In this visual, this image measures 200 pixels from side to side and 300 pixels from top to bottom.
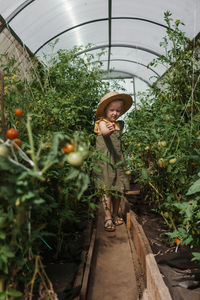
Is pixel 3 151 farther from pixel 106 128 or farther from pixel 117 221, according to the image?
pixel 117 221

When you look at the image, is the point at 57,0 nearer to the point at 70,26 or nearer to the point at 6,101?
the point at 70,26

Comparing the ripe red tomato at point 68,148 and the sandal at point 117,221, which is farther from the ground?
the sandal at point 117,221

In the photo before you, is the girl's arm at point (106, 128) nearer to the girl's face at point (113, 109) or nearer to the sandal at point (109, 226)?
the girl's face at point (113, 109)

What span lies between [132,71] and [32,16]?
4.12 meters

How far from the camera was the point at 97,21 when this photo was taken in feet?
13.3

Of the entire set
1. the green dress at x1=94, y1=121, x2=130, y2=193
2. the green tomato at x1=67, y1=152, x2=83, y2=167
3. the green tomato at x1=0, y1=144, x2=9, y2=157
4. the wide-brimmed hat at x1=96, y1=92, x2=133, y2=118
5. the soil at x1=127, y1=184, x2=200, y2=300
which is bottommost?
the soil at x1=127, y1=184, x2=200, y2=300

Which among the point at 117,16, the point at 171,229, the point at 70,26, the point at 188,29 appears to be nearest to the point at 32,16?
the point at 70,26

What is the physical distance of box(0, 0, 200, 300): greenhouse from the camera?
0.73m

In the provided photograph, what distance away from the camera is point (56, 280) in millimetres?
1207

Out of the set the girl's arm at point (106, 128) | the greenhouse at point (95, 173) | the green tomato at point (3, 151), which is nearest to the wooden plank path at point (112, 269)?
the greenhouse at point (95, 173)

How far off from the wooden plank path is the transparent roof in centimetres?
214

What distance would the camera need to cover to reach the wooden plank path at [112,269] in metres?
1.41

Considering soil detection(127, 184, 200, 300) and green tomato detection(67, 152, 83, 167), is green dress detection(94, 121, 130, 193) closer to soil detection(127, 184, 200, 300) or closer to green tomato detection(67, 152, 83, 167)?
soil detection(127, 184, 200, 300)

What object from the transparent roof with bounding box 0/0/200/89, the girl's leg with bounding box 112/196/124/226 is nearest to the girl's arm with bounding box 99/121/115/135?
the girl's leg with bounding box 112/196/124/226
